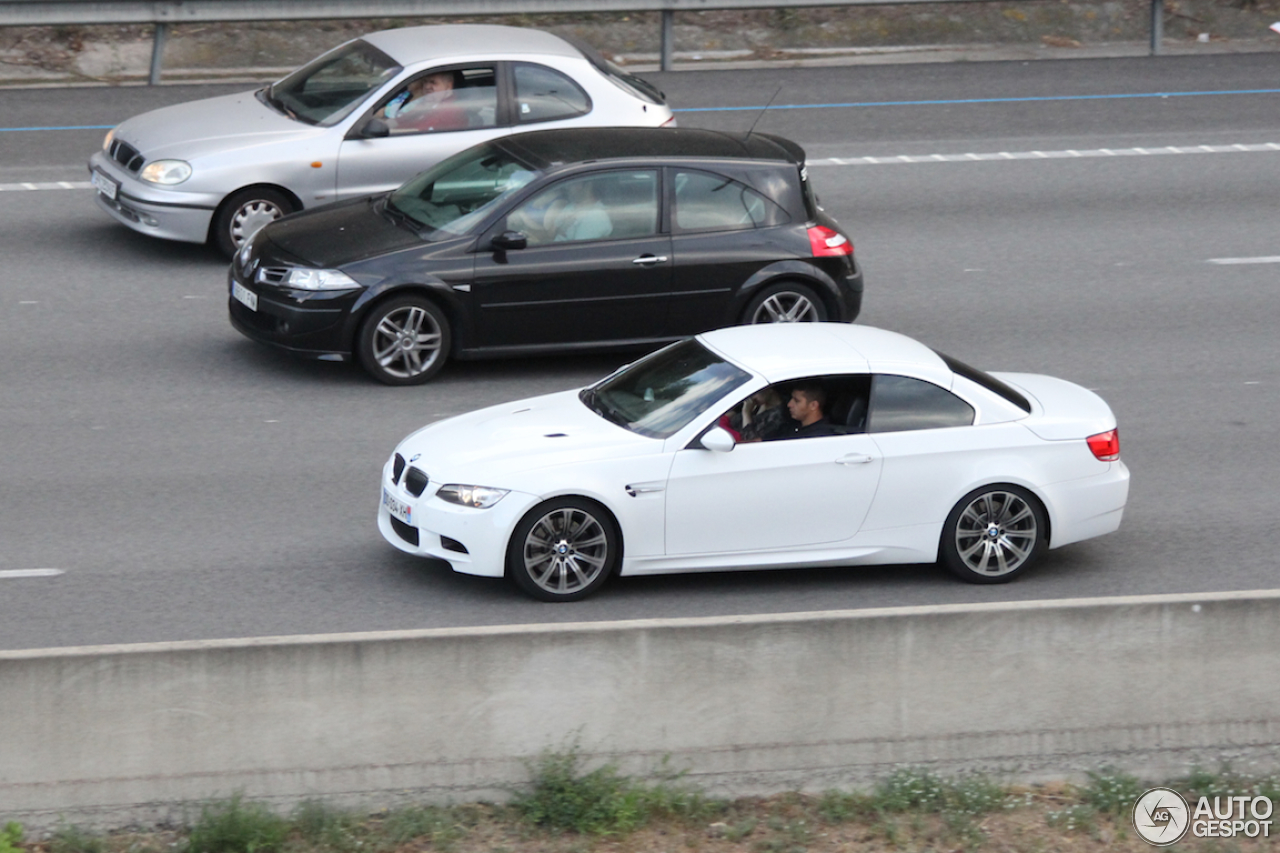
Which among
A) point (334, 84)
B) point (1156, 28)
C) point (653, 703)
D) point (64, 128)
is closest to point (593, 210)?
point (334, 84)

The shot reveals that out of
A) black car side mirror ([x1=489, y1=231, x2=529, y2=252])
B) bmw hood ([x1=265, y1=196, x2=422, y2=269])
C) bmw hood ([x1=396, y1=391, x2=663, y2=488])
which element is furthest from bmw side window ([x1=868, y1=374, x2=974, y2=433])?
bmw hood ([x1=265, y1=196, x2=422, y2=269])

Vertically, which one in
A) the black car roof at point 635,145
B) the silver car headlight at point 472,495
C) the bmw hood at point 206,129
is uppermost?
the black car roof at point 635,145

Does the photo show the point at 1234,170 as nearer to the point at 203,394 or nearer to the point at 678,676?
the point at 203,394

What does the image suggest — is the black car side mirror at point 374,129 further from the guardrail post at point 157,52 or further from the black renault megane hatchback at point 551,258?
the guardrail post at point 157,52

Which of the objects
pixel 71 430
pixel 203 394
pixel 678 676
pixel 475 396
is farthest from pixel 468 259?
pixel 678 676

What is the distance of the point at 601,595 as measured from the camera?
9.51 metres

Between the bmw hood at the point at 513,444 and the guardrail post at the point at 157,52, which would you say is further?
the guardrail post at the point at 157,52

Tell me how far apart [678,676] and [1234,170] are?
12.2 meters

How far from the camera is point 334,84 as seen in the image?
15398 millimetres

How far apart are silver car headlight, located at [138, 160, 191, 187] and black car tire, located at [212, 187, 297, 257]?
0.40 metres

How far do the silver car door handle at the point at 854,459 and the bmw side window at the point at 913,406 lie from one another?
0.21m

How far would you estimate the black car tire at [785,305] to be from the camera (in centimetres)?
1302

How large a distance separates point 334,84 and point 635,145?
11.8 feet

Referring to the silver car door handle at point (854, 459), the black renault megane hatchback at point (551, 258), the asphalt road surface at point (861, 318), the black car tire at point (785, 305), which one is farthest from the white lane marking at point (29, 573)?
the black car tire at point (785, 305)
